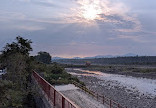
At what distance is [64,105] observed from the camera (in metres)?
7.80

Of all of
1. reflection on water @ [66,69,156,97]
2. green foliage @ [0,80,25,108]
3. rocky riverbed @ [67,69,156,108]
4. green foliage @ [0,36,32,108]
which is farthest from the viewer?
reflection on water @ [66,69,156,97]

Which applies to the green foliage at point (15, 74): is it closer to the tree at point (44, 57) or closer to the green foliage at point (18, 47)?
the green foliage at point (18, 47)

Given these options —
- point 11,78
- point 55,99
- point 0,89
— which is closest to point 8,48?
point 11,78

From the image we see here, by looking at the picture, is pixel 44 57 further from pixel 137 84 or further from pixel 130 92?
pixel 130 92

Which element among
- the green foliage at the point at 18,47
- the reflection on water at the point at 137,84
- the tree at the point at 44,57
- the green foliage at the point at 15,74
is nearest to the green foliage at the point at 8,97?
the green foliage at the point at 15,74

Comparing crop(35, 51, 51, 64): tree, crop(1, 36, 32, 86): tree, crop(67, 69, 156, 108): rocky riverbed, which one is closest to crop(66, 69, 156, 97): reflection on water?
crop(67, 69, 156, 108): rocky riverbed

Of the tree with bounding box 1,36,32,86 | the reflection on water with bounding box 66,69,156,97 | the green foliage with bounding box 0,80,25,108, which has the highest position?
the tree with bounding box 1,36,32,86

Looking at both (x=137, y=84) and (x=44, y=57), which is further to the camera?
(x=44, y=57)

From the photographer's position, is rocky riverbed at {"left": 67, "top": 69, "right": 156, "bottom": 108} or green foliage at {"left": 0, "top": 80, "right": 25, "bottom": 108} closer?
green foliage at {"left": 0, "top": 80, "right": 25, "bottom": 108}

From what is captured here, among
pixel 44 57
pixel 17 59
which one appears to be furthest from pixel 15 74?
pixel 44 57

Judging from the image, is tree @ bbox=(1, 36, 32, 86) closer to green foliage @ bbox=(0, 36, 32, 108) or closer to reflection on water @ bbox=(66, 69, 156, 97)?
green foliage @ bbox=(0, 36, 32, 108)

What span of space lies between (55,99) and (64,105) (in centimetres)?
193

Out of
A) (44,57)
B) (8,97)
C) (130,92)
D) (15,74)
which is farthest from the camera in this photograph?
(44,57)

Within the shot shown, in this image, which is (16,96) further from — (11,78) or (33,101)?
(11,78)
